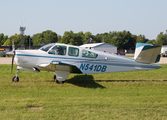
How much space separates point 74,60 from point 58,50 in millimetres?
948

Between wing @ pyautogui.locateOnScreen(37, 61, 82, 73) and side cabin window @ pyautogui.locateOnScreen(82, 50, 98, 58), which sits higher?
side cabin window @ pyautogui.locateOnScreen(82, 50, 98, 58)

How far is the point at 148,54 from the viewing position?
30.3 feet

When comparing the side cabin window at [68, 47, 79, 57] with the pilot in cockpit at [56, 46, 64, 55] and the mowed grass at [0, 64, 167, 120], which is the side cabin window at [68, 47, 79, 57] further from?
the mowed grass at [0, 64, 167, 120]

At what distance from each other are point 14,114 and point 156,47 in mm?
7013

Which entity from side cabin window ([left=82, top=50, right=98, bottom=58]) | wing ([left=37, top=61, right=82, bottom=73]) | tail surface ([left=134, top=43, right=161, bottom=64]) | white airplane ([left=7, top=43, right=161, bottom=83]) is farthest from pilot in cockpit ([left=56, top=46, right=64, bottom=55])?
tail surface ([left=134, top=43, right=161, bottom=64])

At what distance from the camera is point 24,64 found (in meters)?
8.98

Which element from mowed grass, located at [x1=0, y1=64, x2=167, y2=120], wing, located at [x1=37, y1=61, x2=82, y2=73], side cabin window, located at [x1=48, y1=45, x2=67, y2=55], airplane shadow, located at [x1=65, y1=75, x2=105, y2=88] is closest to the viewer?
mowed grass, located at [x1=0, y1=64, x2=167, y2=120]

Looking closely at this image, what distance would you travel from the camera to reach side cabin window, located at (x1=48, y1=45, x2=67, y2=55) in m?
9.02

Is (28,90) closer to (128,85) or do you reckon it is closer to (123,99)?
(123,99)

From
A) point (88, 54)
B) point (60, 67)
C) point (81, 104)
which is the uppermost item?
point (88, 54)

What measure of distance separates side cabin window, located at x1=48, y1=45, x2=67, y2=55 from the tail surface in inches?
154

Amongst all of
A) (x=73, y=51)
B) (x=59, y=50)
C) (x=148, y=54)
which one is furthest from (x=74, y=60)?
(x=148, y=54)

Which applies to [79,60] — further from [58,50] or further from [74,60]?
[58,50]

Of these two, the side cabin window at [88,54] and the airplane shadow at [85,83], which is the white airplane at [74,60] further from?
the airplane shadow at [85,83]
